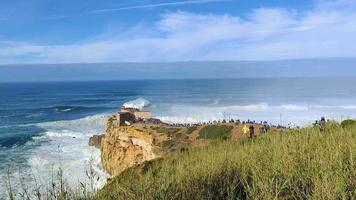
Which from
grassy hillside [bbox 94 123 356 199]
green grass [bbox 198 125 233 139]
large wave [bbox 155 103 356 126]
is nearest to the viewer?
grassy hillside [bbox 94 123 356 199]

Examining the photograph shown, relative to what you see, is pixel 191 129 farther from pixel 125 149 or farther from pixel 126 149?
pixel 125 149

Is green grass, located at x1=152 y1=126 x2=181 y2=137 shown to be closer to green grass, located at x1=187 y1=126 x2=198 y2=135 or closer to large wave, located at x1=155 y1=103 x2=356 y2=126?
green grass, located at x1=187 y1=126 x2=198 y2=135

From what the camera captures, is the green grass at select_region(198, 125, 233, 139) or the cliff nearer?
the green grass at select_region(198, 125, 233, 139)

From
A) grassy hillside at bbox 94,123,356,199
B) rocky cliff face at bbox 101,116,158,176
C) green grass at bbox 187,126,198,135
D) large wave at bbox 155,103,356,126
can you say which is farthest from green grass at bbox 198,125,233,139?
large wave at bbox 155,103,356,126

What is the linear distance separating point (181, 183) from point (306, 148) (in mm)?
2443

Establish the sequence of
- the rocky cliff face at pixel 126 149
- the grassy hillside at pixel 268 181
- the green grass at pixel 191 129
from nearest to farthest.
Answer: the grassy hillside at pixel 268 181
the rocky cliff face at pixel 126 149
the green grass at pixel 191 129

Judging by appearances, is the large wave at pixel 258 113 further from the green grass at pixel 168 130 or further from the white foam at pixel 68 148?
the green grass at pixel 168 130

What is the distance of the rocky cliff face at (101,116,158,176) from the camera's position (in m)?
33.3

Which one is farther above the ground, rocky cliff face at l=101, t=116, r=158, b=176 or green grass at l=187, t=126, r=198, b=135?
green grass at l=187, t=126, r=198, b=135

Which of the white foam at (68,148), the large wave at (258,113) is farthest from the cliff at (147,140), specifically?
the large wave at (258,113)

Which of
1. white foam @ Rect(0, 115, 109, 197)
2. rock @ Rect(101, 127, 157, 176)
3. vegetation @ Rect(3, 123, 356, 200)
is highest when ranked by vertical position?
vegetation @ Rect(3, 123, 356, 200)

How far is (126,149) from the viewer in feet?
115

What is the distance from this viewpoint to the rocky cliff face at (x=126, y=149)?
33.3m

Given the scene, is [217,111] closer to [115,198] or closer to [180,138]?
[180,138]
